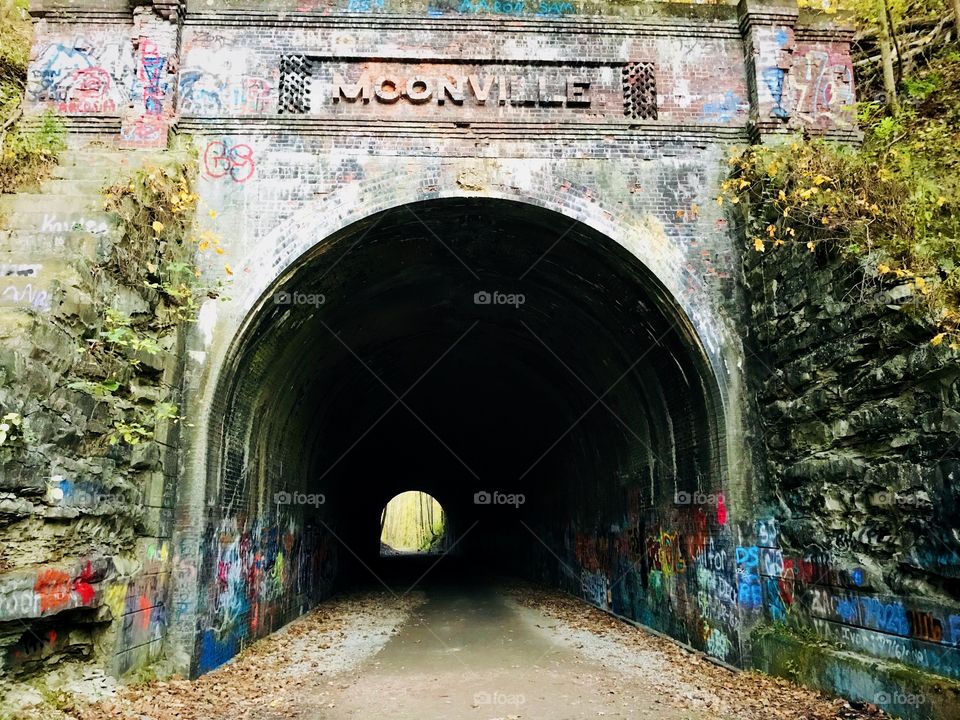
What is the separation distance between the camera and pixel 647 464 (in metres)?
11.6

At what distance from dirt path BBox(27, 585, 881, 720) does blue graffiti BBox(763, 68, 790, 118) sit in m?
7.33

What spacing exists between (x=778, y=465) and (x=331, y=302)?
21.4 feet

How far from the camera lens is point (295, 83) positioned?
10070 millimetres

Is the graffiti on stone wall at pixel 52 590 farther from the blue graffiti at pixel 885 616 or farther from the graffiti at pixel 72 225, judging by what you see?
the blue graffiti at pixel 885 616

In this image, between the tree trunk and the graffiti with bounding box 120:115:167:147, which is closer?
the graffiti with bounding box 120:115:167:147

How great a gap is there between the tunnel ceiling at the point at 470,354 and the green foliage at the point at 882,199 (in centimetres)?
194

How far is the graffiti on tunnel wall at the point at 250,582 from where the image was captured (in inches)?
351

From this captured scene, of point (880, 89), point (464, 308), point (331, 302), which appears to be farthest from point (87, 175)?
point (880, 89)

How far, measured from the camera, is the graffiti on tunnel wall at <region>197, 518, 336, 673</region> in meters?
8.91

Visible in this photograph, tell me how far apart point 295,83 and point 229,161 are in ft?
4.79

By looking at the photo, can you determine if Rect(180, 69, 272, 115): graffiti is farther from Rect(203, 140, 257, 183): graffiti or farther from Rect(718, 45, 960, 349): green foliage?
Rect(718, 45, 960, 349): green foliage

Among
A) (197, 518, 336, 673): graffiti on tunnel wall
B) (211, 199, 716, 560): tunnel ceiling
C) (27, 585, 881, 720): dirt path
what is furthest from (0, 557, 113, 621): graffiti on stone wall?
(211, 199, 716, 560): tunnel ceiling

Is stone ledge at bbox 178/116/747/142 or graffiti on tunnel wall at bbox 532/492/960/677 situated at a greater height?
stone ledge at bbox 178/116/747/142

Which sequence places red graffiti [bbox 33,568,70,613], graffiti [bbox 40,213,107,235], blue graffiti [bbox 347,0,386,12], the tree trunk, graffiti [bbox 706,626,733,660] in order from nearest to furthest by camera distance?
red graffiti [bbox 33,568,70,613]
graffiti [bbox 40,213,107,235]
graffiti [bbox 706,626,733,660]
blue graffiti [bbox 347,0,386,12]
the tree trunk
